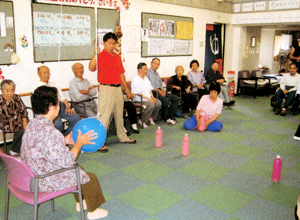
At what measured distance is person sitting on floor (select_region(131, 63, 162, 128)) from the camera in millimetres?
5695

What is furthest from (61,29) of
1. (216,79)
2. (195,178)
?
(216,79)

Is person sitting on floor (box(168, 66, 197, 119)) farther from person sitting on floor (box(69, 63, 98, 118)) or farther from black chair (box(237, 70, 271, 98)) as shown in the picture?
black chair (box(237, 70, 271, 98))

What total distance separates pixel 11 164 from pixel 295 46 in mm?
Result: 8144

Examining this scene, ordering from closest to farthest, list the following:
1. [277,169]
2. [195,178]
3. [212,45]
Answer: [277,169] → [195,178] → [212,45]

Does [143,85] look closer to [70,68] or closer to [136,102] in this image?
[136,102]

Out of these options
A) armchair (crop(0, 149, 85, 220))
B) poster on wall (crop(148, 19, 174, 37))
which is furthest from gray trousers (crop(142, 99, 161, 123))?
armchair (crop(0, 149, 85, 220))

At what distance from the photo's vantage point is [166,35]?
7.01 metres

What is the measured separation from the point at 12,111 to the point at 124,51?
2.70 metres

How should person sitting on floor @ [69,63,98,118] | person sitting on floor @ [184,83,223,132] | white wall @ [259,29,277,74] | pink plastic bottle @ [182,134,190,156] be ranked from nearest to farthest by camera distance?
pink plastic bottle @ [182,134,190,156], person sitting on floor @ [69,63,98,118], person sitting on floor @ [184,83,223,132], white wall @ [259,29,277,74]

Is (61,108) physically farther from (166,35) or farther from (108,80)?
(166,35)

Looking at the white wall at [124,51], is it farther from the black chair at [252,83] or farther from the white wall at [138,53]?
the black chair at [252,83]

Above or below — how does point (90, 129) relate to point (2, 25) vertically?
below

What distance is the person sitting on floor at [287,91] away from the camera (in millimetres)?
7027

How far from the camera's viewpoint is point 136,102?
5.77 meters
